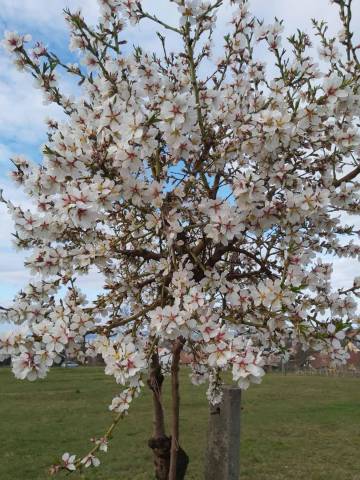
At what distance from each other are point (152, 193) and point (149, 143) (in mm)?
381

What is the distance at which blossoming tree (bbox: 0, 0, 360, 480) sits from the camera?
8.94 ft

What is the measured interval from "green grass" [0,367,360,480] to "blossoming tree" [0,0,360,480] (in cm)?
533

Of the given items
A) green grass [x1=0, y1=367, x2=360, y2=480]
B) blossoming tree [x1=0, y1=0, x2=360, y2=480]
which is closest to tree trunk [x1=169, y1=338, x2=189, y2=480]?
blossoming tree [x1=0, y1=0, x2=360, y2=480]

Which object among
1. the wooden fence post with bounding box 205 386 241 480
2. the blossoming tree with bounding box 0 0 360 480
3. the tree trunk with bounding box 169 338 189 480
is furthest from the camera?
the wooden fence post with bounding box 205 386 241 480

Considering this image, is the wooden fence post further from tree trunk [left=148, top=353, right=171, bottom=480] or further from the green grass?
the green grass

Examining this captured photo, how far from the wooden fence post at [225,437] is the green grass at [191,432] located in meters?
3.57

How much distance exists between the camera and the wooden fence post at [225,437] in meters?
4.75

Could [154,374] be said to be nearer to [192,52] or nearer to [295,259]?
[295,259]

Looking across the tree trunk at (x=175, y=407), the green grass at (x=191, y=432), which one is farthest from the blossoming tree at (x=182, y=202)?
the green grass at (x=191, y=432)

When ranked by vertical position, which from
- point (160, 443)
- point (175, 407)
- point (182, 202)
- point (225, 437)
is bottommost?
point (160, 443)

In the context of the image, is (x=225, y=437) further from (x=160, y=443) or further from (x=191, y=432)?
(x=191, y=432)

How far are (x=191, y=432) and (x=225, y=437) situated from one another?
7.75 meters

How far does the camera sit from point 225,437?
483 centimetres

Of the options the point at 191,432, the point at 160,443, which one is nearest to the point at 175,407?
the point at 160,443
